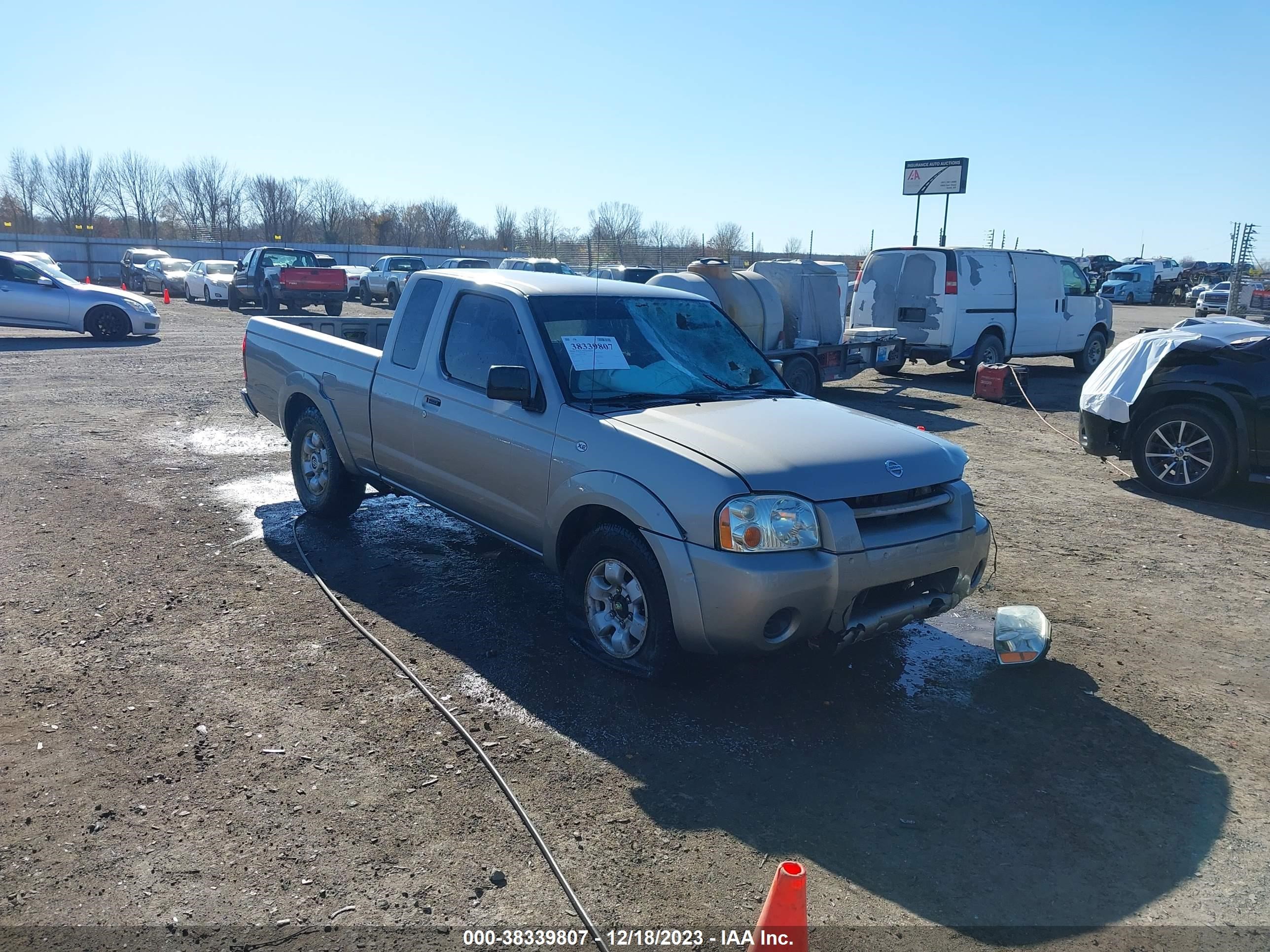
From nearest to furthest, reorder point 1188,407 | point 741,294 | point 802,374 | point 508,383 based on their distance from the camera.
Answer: point 508,383 → point 1188,407 → point 741,294 → point 802,374

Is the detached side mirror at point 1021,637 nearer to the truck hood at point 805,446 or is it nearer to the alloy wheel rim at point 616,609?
the truck hood at point 805,446

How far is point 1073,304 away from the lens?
17.3m

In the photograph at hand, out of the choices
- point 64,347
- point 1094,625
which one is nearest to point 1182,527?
point 1094,625

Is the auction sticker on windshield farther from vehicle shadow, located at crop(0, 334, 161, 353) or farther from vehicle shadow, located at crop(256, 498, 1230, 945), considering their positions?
vehicle shadow, located at crop(0, 334, 161, 353)

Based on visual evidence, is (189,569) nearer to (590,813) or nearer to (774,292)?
(590,813)

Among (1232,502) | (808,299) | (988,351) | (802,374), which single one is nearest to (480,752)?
(1232,502)

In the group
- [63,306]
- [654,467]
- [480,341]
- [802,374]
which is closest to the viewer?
[654,467]

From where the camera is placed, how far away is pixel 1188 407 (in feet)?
27.7

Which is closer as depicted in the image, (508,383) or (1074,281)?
(508,383)

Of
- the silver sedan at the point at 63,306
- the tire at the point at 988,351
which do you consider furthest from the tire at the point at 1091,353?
the silver sedan at the point at 63,306

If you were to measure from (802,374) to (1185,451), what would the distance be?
525 centimetres

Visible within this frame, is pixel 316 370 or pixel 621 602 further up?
pixel 316 370

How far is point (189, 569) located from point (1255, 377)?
8462 mm

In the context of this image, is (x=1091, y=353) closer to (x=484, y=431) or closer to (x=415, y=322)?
(x=415, y=322)
